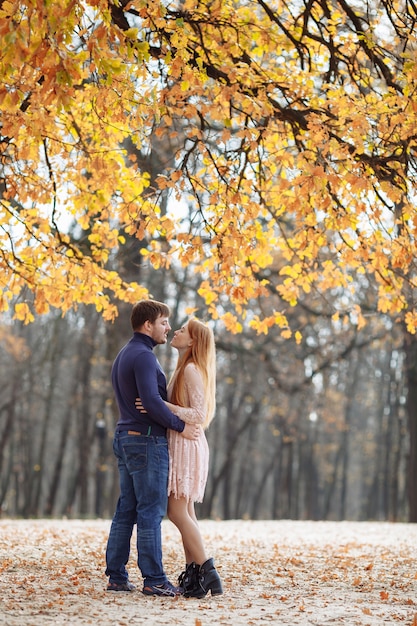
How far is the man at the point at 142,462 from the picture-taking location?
5941 mm

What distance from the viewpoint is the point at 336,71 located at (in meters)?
8.17

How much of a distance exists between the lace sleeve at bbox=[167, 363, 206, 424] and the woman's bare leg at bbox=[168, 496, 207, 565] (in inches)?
25.3

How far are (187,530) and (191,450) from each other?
594 millimetres

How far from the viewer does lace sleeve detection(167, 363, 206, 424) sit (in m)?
6.07

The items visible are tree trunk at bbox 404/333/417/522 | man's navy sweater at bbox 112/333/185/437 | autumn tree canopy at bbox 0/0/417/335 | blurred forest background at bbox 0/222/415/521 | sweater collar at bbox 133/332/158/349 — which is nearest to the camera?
man's navy sweater at bbox 112/333/185/437

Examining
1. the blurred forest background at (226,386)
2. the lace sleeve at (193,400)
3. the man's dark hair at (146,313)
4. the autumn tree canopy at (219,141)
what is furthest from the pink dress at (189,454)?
the blurred forest background at (226,386)

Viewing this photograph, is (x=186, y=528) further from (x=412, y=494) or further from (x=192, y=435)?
(x=412, y=494)

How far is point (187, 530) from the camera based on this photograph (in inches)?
241

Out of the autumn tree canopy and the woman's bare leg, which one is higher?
the autumn tree canopy

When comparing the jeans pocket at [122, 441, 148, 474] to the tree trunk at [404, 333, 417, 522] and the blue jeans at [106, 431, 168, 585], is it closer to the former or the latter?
the blue jeans at [106, 431, 168, 585]

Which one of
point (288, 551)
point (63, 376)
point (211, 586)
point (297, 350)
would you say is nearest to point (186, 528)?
point (211, 586)

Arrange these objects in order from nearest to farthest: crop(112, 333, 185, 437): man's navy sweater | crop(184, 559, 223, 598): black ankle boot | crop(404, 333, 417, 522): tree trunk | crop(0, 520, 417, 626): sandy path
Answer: crop(0, 520, 417, 626): sandy path < crop(112, 333, 185, 437): man's navy sweater < crop(184, 559, 223, 598): black ankle boot < crop(404, 333, 417, 522): tree trunk

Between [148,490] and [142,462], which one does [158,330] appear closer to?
[142,462]

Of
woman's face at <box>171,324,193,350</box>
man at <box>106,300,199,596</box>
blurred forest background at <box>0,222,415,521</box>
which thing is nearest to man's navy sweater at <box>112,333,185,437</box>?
man at <box>106,300,199,596</box>
